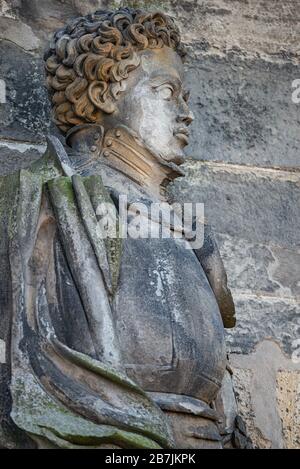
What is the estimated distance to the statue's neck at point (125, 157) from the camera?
4.30 meters

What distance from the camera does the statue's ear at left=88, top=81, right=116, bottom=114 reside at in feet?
14.2

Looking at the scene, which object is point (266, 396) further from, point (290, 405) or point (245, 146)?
point (245, 146)

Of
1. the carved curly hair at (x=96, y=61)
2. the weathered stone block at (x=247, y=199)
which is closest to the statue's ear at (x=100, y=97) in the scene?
the carved curly hair at (x=96, y=61)

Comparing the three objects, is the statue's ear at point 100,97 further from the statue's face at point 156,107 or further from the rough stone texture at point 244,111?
the rough stone texture at point 244,111

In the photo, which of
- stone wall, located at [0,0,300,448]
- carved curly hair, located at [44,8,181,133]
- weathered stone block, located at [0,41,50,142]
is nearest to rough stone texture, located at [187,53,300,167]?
stone wall, located at [0,0,300,448]

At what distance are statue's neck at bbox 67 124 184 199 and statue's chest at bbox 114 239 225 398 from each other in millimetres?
271

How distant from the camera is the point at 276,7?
5348mm

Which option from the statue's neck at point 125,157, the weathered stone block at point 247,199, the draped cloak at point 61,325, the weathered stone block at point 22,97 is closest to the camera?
the draped cloak at point 61,325

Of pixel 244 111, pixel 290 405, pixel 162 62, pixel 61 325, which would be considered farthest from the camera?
pixel 244 111

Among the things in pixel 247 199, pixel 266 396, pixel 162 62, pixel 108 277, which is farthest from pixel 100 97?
pixel 266 396

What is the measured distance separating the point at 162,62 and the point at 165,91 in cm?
9

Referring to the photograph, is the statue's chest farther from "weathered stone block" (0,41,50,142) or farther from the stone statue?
"weathered stone block" (0,41,50,142)

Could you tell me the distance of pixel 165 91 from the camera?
14.4 ft

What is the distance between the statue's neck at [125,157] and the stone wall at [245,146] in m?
0.56
